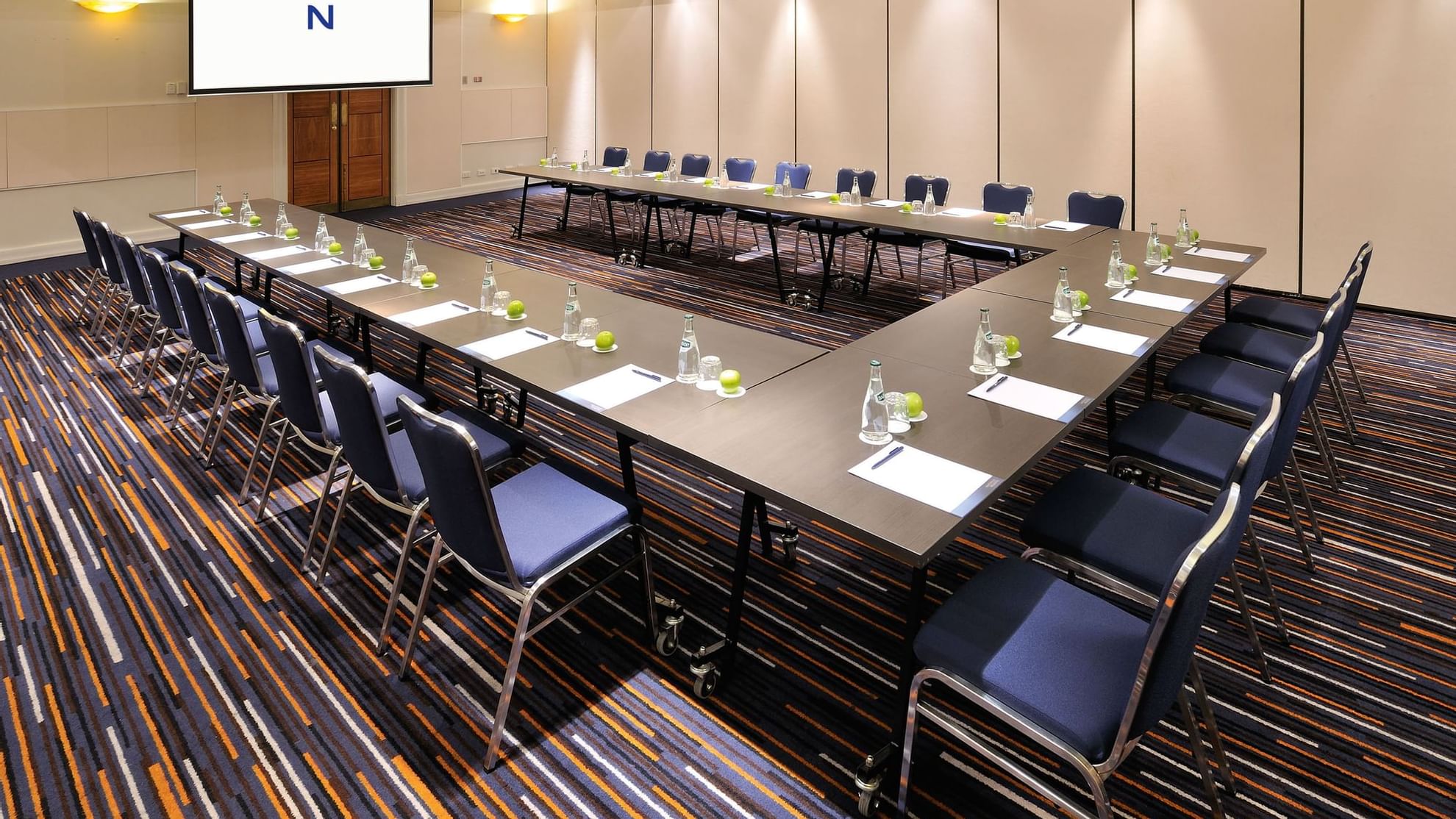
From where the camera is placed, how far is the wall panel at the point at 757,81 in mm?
10531

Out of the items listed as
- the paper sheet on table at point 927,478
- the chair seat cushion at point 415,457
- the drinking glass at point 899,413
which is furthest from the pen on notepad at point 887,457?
the chair seat cushion at point 415,457

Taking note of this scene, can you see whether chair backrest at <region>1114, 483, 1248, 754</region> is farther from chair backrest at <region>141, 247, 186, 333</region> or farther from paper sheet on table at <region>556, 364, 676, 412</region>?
chair backrest at <region>141, 247, 186, 333</region>

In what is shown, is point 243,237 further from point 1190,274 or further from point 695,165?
point 1190,274

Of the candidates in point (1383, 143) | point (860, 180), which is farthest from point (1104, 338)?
point (1383, 143)

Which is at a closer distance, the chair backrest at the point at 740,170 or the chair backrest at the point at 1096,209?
the chair backrest at the point at 1096,209

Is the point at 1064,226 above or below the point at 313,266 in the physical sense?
above

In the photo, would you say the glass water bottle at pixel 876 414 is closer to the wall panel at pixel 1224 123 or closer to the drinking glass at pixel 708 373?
the drinking glass at pixel 708 373

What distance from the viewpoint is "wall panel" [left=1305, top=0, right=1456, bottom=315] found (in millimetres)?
6672

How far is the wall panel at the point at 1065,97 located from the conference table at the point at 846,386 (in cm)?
360

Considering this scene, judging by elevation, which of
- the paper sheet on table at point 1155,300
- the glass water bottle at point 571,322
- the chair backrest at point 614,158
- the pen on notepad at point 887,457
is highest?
the chair backrest at point 614,158

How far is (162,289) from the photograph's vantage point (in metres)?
4.77

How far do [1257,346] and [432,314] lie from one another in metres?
3.94

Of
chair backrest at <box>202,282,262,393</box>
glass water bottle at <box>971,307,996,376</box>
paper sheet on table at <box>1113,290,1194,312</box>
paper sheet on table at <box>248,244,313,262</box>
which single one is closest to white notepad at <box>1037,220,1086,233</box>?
paper sheet on table at <box>1113,290,1194,312</box>

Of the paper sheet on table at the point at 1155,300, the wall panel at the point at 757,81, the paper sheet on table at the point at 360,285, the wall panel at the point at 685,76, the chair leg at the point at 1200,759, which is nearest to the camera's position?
the chair leg at the point at 1200,759
